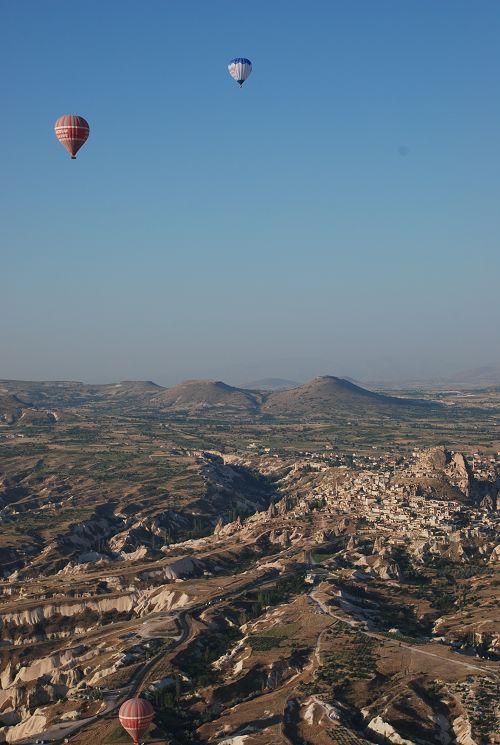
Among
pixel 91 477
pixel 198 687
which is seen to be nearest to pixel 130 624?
pixel 198 687

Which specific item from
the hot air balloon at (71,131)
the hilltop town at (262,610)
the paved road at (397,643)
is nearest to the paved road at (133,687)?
the hilltop town at (262,610)

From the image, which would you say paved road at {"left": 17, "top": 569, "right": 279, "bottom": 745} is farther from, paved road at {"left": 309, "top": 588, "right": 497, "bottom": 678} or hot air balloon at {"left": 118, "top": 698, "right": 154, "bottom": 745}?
paved road at {"left": 309, "top": 588, "right": 497, "bottom": 678}

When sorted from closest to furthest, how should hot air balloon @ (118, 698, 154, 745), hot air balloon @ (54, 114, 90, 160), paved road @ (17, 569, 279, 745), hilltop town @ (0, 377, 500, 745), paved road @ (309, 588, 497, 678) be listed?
hot air balloon @ (118, 698, 154, 745) < paved road @ (17, 569, 279, 745) < hilltop town @ (0, 377, 500, 745) < paved road @ (309, 588, 497, 678) < hot air balloon @ (54, 114, 90, 160)

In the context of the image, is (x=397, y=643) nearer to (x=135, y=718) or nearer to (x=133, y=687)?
(x=133, y=687)

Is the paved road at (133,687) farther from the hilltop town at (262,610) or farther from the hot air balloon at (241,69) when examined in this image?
the hot air balloon at (241,69)

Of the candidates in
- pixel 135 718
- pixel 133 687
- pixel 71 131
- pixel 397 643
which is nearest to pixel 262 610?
pixel 397 643

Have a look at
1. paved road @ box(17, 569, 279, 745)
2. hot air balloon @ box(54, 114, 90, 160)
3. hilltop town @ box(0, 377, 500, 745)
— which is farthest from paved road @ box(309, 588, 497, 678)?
hot air balloon @ box(54, 114, 90, 160)
